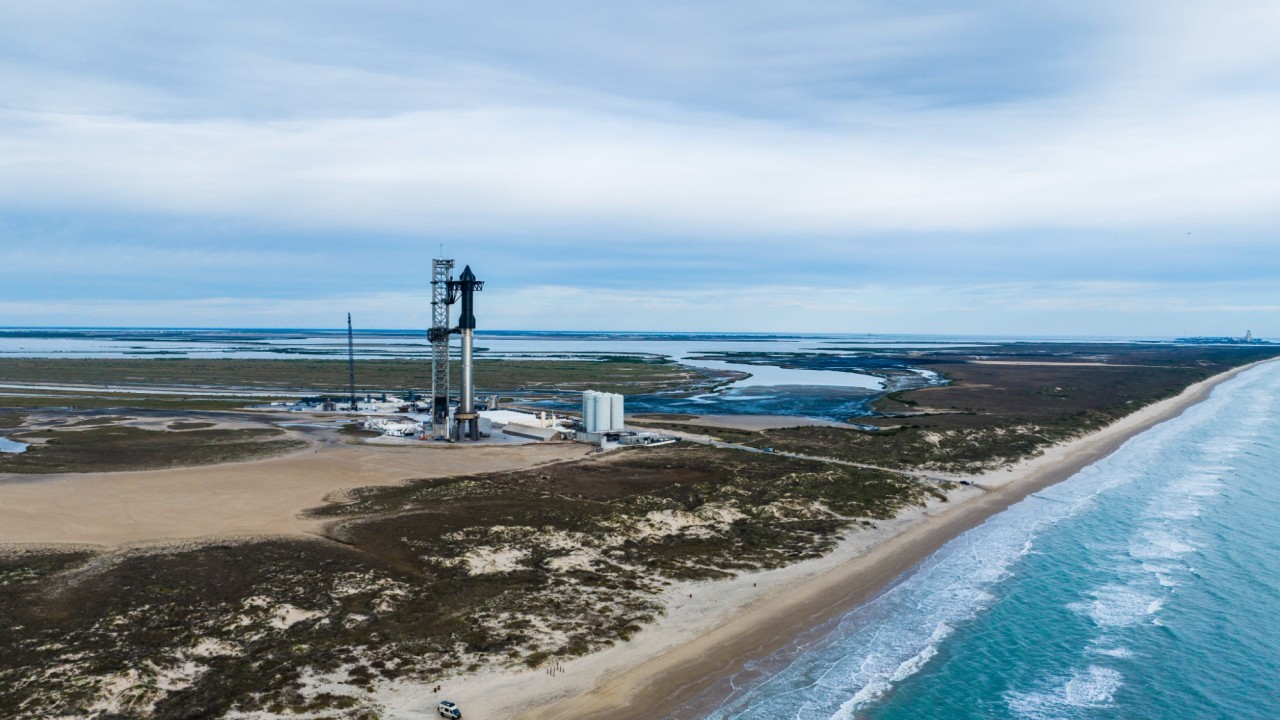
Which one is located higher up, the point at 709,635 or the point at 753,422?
the point at 753,422

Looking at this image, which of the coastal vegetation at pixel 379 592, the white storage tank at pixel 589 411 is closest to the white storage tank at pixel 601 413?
the white storage tank at pixel 589 411

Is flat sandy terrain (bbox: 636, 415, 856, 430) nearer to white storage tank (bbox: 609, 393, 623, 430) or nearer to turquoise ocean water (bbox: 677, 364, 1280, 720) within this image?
white storage tank (bbox: 609, 393, 623, 430)

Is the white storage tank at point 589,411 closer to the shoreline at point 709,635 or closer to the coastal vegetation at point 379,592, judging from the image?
the coastal vegetation at point 379,592

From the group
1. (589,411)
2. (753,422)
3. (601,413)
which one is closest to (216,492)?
(589,411)

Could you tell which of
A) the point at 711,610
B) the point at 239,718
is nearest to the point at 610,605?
the point at 711,610

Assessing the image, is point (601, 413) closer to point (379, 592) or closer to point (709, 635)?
point (379, 592)
